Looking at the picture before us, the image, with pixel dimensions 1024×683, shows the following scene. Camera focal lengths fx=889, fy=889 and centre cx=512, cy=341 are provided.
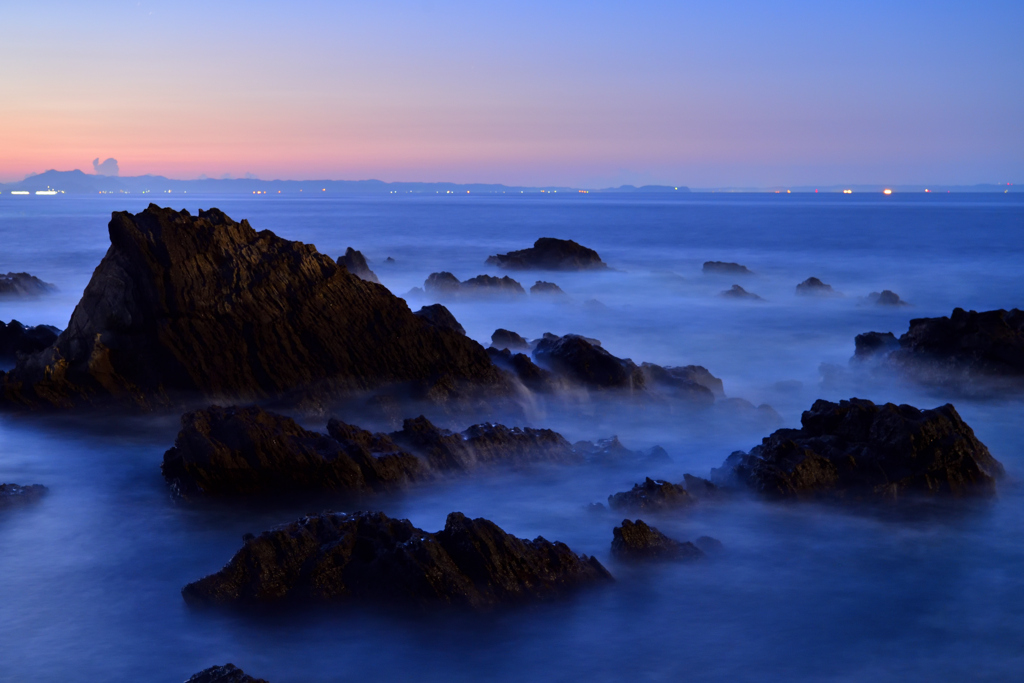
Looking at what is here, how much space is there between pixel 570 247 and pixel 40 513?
2612 centimetres

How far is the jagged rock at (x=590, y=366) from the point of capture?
1302cm

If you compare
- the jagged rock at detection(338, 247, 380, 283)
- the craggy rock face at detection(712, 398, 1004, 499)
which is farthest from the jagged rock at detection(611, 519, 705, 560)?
the jagged rock at detection(338, 247, 380, 283)

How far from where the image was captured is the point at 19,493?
8.88 m

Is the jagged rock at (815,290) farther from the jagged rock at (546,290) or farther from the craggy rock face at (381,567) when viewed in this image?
the craggy rock face at (381,567)

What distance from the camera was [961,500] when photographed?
8828 millimetres

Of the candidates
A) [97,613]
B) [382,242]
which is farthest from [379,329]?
[382,242]

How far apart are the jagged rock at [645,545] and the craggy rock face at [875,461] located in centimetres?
169

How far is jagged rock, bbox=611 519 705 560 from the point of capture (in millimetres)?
7352

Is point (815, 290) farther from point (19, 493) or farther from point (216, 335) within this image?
point (19, 493)

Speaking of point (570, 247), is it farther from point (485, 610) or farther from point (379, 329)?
point (485, 610)

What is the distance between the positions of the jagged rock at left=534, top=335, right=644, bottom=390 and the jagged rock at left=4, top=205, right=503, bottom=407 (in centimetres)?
143

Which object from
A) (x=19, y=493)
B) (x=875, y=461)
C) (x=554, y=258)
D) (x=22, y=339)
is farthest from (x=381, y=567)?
(x=554, y=258)

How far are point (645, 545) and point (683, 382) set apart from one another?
6105 mm

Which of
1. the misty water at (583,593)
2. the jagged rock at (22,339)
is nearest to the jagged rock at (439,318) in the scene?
the misty water at (583,593)
